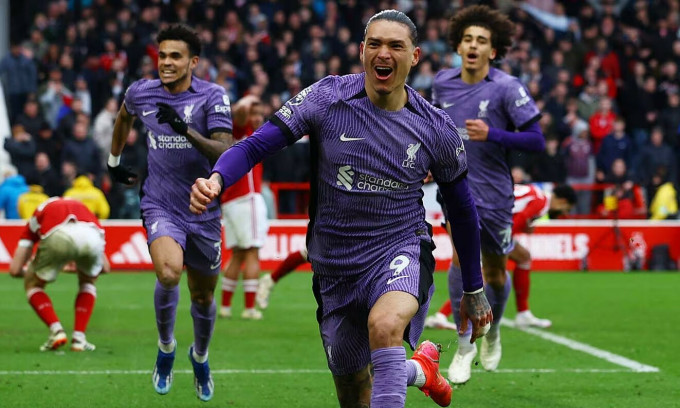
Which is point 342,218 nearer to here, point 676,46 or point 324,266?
point 324,266

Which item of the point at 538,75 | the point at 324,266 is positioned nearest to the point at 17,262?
the point at 324,266

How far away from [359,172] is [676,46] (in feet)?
72.2

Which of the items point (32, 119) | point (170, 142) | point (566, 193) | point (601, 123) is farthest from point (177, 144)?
point (601, 123)

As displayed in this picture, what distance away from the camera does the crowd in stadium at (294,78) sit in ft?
71.3


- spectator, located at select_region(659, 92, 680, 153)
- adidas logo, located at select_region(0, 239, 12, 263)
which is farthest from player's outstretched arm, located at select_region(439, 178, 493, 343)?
spectator, located at select_region(659, 92, 680, 153)

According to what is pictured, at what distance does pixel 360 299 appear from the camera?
608 centimetres

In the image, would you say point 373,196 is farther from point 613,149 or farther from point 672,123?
point 672,123

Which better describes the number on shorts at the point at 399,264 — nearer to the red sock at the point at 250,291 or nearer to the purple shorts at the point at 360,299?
the purple shorts at the point at 360,299

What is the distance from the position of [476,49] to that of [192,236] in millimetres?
2478

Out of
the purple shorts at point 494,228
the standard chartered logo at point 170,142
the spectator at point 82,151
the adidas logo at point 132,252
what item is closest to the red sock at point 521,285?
the purple shorts at point 494,228

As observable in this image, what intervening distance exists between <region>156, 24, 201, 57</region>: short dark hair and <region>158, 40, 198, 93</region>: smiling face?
0.10 ft

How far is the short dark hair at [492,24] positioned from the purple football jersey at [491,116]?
22 centimetres

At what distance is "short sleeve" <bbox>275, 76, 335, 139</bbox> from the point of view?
19.4ft

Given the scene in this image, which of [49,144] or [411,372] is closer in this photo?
[411,372]
